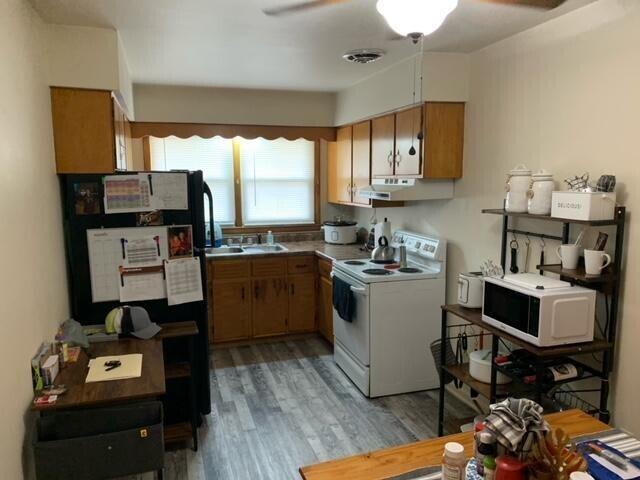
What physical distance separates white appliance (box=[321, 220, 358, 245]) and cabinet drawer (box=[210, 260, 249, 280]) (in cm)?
101

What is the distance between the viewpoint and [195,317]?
10.1 ft

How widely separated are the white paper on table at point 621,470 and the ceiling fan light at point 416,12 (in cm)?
137

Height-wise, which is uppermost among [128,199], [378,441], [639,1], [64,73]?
[639,1]

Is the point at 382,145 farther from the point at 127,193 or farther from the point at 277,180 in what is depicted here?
the point at 127,193

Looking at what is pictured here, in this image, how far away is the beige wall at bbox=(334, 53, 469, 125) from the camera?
322cm

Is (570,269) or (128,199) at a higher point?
(128,199)

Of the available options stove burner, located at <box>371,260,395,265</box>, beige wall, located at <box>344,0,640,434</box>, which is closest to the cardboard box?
beige wall, located at <box>344,0,640,434</box>

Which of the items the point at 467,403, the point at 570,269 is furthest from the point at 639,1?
the point at 467,403

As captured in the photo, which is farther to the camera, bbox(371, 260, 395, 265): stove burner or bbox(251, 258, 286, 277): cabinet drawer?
bbox(251, 258, 286, 277): cabinet drawer

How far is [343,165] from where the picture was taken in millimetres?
4902

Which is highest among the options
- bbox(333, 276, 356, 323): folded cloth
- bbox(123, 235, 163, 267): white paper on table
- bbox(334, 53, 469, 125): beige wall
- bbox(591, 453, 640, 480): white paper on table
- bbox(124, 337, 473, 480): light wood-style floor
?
bbox(334, 53, 469, 125): beige wall

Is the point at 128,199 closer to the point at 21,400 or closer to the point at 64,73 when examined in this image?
the point at 64,73

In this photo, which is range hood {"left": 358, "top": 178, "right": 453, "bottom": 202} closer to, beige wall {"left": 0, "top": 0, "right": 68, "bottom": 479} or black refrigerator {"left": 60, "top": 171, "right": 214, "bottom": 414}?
black refrigerator {"left": 60, "top": 171, "right": 214, "bottom": 414}

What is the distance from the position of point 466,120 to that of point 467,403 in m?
2.01
